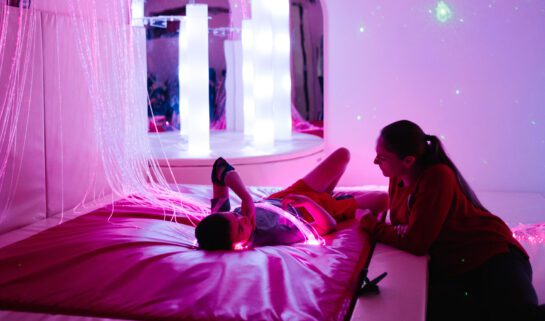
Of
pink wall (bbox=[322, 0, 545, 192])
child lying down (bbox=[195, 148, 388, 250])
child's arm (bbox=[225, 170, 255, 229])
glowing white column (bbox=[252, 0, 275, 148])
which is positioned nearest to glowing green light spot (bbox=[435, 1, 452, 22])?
pink wall (bbox=[322, 0, 545, 192])

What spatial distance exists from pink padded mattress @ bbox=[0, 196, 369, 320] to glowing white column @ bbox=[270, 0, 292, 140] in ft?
9.51

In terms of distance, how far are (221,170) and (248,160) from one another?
150 centimetres

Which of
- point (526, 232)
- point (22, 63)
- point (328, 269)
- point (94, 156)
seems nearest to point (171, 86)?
point (94, 156)

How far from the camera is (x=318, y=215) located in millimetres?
2844

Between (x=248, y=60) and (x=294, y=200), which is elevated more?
(x=248, y=60)

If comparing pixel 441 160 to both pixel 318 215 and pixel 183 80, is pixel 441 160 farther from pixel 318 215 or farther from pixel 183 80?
pixel 183 80

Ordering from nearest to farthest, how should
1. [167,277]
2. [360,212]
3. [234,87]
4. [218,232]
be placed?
[167,277], [218,232], [360,212], [234,87]

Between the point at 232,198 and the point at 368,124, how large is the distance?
2.18 m

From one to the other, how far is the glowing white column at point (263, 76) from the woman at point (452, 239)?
266cm

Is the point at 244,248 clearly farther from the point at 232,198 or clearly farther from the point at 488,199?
the point at 488,199

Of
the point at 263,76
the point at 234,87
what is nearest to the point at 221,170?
the point at 263,76

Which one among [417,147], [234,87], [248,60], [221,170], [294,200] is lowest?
[294,200]

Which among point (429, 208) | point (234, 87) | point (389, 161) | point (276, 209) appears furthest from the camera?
point (234, 87)

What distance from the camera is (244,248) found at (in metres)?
2.56
